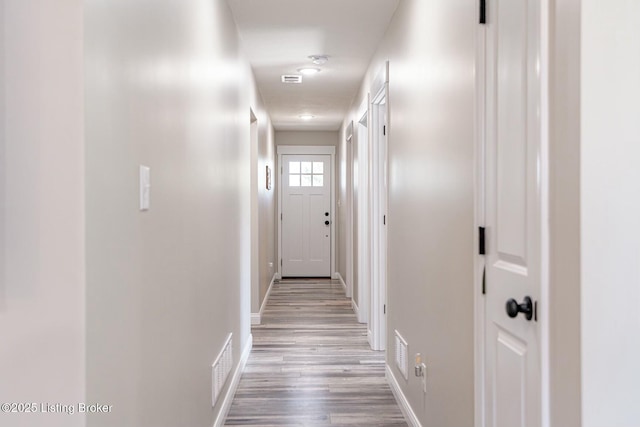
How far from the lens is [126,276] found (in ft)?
3.94

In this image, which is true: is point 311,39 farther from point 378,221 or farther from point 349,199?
point 349,199

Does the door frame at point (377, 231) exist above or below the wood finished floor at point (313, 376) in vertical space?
above

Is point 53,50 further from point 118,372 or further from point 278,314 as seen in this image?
point 278,314

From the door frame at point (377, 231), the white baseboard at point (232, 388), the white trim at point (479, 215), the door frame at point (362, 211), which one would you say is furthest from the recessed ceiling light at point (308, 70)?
the white trim at point (479, 215)

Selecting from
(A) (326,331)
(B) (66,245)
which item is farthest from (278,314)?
(B) (66,245)

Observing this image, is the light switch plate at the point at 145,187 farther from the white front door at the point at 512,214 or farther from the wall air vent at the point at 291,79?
the wall air vent at the point at 291,79

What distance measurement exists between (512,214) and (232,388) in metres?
2.21

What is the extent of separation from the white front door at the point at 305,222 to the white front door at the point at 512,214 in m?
6.44

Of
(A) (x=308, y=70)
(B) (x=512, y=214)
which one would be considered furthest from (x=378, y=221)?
(B) (x=512, y=214)

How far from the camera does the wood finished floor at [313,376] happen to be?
2764 mm

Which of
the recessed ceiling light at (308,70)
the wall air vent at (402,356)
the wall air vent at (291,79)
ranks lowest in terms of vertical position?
the wall air vent at (402,356)

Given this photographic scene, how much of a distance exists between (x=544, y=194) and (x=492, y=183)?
1.11 ft

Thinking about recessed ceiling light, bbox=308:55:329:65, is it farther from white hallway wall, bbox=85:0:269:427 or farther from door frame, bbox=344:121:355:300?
door frame, bbox=344:121:355:300

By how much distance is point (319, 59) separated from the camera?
12.9 feet
